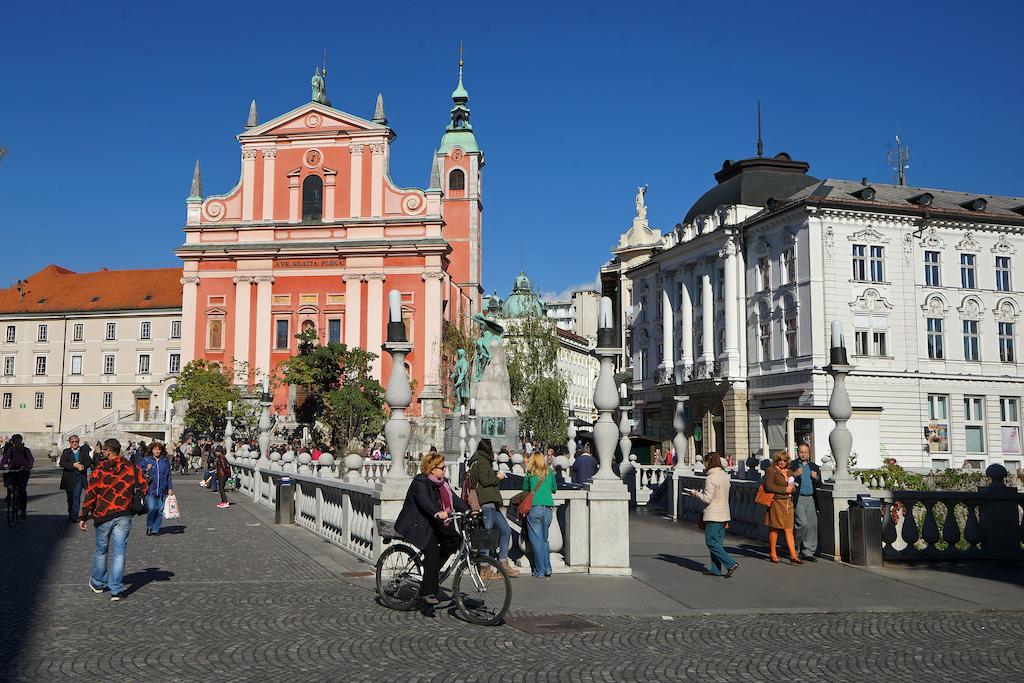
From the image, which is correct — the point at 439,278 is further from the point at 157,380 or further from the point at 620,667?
the point at 620,667

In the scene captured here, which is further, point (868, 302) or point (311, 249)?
point (311, 249)

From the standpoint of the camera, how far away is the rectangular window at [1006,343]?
45.7 m

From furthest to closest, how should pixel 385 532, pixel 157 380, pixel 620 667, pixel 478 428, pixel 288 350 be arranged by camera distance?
pixel 157 380
pixel 288 350
pixel 478 428
pixel 385 532
pixel 620 667

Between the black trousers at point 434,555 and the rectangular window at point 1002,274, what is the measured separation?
145 ft

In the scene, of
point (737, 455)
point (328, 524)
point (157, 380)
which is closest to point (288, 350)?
point (157, 380)

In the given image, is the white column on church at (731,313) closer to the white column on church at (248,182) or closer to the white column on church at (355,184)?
the white column on church at (355,184)

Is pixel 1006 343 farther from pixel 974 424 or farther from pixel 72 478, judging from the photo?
pixel 72 478

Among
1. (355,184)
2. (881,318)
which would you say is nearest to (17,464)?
(881,318)

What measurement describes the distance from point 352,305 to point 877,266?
1288 inches

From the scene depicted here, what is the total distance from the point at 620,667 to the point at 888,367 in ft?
132

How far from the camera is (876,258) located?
44.6m

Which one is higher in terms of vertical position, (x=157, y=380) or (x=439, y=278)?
(x=439, y=278)

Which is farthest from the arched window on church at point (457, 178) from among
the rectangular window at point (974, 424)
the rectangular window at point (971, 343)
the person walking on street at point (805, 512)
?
the person walking on street at point (805, 512)

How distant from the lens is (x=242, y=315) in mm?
61438
